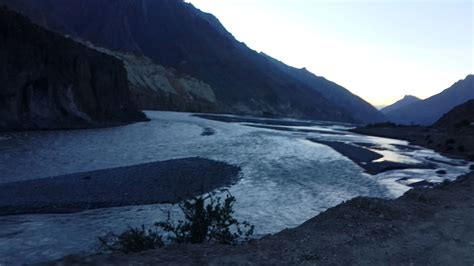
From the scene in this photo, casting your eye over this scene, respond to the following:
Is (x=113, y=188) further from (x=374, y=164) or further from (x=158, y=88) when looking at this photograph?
(x=158, y=88)

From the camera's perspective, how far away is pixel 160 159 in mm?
31609

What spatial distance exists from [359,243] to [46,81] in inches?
1987

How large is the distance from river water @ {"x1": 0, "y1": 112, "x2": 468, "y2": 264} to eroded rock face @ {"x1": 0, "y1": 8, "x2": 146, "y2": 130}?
172 inches

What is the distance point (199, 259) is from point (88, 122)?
176 ft

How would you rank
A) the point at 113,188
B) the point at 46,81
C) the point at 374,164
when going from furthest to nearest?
the point at 46,81 → the point at 374,164 → the point at 113,188

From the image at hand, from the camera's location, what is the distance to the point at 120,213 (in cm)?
1598

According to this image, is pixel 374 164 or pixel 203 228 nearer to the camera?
pixel 203 228

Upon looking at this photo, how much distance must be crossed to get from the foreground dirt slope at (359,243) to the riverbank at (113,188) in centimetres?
377

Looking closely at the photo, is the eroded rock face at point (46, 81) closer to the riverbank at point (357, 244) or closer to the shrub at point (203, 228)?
the shrub at point (203, 228)

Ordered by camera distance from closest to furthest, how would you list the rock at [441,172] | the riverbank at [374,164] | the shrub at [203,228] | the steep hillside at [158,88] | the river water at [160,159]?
the shrub at [203,228], the river water at [160,159], the rock at [441,172], the riverbank at [374,164], the steep hillside at [158,88]

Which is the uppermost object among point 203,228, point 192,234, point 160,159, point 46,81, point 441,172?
point 46,81

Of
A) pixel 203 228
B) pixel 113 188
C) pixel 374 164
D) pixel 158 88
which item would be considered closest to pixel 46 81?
pixel 113 188

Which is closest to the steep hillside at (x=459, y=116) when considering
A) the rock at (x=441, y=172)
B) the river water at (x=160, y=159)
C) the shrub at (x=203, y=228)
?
the river water at (x=160, y=159)

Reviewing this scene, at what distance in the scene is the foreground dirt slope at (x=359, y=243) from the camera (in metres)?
8.58
